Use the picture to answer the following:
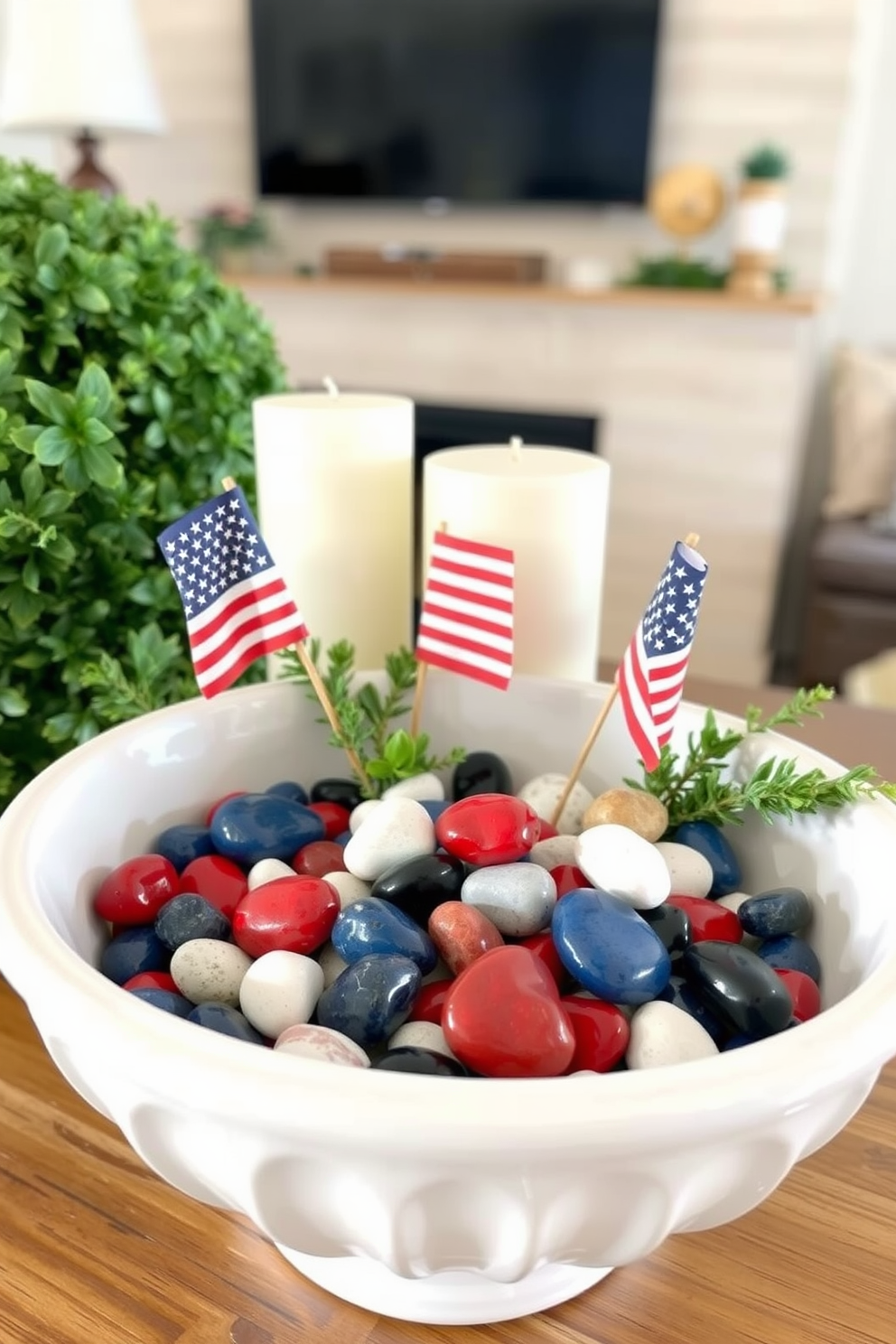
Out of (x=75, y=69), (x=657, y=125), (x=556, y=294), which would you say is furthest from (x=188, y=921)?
(x=657, y=125)

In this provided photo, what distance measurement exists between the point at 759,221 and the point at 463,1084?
8.59 feet

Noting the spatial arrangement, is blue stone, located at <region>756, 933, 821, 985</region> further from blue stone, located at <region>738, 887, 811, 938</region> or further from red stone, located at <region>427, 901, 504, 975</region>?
red stone, located at <region>427, 901, 504, 975</region>

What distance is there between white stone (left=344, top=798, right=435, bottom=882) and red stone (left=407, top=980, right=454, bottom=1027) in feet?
0.24

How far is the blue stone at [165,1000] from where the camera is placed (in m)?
0.48

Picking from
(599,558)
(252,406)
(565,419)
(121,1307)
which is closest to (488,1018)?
(121,1307)

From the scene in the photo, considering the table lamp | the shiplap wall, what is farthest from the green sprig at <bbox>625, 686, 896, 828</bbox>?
the shiplap wall

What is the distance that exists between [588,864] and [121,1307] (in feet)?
0.94

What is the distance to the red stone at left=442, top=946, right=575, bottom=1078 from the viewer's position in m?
0.44

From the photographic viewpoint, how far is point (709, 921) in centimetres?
56

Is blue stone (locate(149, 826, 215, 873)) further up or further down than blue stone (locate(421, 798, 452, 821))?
further down

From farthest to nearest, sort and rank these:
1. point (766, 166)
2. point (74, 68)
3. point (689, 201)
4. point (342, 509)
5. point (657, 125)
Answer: point (657, 125), point (689, 201), point (766, 166), point (74, 68), point (342, 509)

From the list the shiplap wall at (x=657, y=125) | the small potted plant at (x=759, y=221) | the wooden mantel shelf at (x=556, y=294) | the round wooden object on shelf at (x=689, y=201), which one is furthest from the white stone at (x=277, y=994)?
the shiplap wall at (x=657, y=125)

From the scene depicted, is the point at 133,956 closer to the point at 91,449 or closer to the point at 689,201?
the point at 91,449

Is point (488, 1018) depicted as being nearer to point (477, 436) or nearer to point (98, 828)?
point (98, 828)
